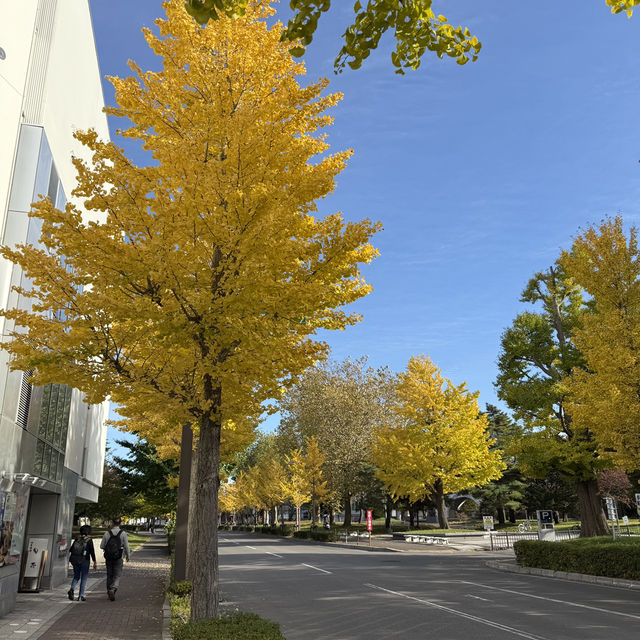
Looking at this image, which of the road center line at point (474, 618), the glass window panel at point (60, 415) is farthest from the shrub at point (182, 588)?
the glass window panel at point (60, 415)

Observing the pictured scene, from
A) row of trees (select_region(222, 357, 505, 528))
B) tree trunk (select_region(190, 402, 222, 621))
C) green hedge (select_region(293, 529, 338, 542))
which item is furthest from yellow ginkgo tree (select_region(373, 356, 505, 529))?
tree trunk (select_region(190, 402, 222, 621))

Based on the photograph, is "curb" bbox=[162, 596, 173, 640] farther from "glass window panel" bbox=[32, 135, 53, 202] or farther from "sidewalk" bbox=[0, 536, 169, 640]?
"glass window panel" bbox=[32, 135, 53, 202]

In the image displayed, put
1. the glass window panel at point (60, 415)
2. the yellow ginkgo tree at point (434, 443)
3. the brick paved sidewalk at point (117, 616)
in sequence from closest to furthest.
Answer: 1. the brick paved sidewalk at point (117, 616)
2. the glass window panel at point (60, 415)
3. the yellow ginkgo tree at point (434, 443)

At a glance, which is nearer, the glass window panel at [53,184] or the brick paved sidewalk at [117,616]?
the brick paved sidewalk at [117,616]

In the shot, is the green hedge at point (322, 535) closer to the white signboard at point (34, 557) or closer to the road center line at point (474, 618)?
the road center line at point (474, 618)

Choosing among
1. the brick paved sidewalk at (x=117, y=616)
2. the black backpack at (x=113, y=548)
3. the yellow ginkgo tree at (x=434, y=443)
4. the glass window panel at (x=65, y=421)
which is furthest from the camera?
the yellow ginkgo tree at (x=434, y=443)

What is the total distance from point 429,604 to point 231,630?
23.6 feet

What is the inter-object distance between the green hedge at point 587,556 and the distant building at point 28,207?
49.5ft

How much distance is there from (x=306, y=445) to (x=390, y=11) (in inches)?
1916

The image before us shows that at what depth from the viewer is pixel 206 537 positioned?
7.23 metres

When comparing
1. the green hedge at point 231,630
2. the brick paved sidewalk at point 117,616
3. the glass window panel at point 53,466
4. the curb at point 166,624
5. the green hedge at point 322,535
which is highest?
the glass window panel at point 53,466

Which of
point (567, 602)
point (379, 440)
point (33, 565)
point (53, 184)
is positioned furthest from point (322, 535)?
point (53, 184)

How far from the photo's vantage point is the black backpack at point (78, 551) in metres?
12.4

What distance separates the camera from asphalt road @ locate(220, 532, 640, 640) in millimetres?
8875
